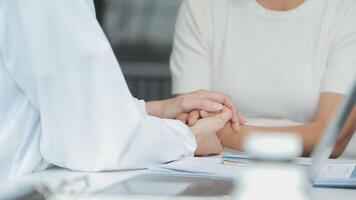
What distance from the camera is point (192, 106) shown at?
1882mm

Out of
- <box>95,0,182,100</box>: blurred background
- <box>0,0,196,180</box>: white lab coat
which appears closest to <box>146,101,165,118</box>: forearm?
<box>0,0,196,180</box>: white lab coat

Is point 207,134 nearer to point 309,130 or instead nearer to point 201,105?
point 201,105

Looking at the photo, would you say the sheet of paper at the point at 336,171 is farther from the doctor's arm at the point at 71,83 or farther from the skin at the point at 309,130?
the skin at the point at 309,130

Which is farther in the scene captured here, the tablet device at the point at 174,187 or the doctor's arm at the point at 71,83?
the doctor's arm at the point at 71,83

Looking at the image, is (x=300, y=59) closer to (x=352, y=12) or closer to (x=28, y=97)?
(x=352, y=12)

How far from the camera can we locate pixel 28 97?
1351 mm

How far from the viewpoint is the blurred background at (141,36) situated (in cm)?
482

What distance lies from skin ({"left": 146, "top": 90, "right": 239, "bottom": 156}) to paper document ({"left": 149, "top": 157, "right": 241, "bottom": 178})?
177 millimetres

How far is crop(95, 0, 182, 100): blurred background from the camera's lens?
4.82 m

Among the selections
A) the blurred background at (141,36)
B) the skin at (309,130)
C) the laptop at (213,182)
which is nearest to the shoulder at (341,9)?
the skin at (309,130)

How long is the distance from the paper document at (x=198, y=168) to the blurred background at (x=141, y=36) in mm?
3261

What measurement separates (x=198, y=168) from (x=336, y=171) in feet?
0.95

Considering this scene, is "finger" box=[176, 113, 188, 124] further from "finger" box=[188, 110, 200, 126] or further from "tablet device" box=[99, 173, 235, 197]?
"tablet device" box=[99, 173, 235, 197]

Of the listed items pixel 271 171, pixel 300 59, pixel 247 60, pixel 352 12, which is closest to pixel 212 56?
pixel 247 60
